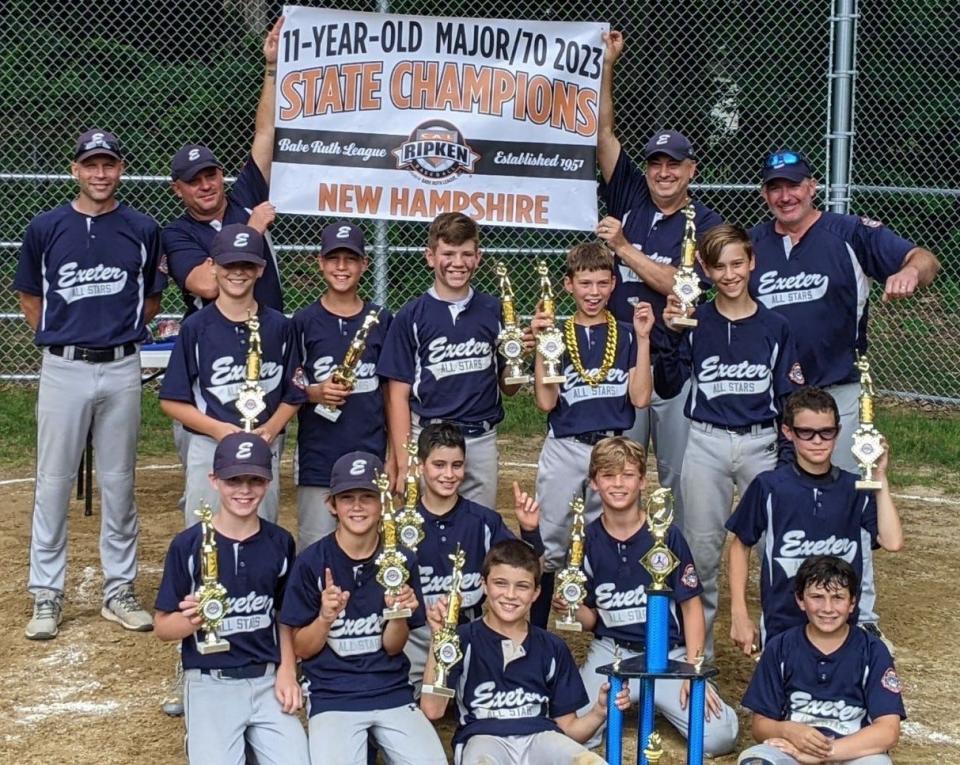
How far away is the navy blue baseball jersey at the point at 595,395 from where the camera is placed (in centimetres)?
626

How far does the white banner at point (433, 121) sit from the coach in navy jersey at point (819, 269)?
275cm

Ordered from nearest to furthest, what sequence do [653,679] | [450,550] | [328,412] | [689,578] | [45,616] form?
[653,679] < [689,578] < [450,550] < [328,412] < [45,616]

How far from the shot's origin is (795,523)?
575 centimetres

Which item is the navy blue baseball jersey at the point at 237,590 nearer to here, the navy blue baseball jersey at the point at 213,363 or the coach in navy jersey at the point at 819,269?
the navy blue baseball jersey at the point at 213,363

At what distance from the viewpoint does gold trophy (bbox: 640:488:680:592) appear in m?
5.12

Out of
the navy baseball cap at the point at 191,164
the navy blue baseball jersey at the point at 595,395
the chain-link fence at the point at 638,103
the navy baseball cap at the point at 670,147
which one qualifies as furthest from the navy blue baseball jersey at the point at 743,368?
the chain-link fence at the point at 638,103

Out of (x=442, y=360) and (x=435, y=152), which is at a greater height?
(x=435, y=152)

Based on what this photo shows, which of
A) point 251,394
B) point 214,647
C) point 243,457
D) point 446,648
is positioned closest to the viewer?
point 446,648

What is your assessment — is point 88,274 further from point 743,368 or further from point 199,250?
point 743,368

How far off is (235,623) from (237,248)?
60.1 inches

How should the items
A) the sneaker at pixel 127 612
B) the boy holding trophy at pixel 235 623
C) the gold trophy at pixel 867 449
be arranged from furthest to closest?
the sneaker at pixel 127 612 → the gold trophy at pixel 867 449 → the boy holding trophy at pixel 235 623

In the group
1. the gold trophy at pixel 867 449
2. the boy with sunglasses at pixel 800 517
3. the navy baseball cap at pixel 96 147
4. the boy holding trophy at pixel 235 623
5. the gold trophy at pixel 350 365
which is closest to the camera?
the boy holding trophy at pixel 235 623

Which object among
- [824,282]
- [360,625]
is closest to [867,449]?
[824,282]

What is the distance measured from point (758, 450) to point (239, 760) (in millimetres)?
2397
